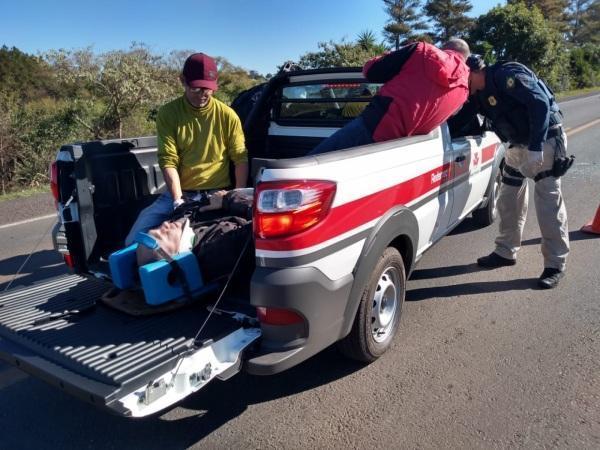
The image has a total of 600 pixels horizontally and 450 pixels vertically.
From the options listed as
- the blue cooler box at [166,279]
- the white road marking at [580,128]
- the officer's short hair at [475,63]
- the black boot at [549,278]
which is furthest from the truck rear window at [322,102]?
the white road marking at [580,128]

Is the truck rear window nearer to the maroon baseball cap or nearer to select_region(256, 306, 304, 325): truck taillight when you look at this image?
the maroon baseball cap

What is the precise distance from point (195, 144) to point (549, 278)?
3255 millimetres

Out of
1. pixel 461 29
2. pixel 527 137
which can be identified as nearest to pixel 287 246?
pixel 527 137

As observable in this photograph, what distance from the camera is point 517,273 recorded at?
4.67 metres

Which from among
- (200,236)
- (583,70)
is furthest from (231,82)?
(583,70)

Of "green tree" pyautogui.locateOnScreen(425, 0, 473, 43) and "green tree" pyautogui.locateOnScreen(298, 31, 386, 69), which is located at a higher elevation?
"green tree" pyautogui.locateOnScreen(425, 0, 473, 43)

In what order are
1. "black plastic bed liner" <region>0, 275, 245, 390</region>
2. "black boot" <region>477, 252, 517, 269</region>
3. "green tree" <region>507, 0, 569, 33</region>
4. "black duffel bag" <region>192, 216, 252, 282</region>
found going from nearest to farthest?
"black plastic bed liner" <region>0, 275, 245, 390</region>, "black duffel bag" <region>192, 216, 252, 282</region>, "black boot" <region>477, 252, 517, 269</region>, "green tree" <region>507, 0, 569, 33</region>

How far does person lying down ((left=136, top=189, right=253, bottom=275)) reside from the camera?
2.96 metres

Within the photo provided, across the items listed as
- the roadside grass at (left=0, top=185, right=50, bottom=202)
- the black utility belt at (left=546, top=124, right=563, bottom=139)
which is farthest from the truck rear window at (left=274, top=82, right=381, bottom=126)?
the roadside grass at (left=0, top=185, right=50, bottom=202)

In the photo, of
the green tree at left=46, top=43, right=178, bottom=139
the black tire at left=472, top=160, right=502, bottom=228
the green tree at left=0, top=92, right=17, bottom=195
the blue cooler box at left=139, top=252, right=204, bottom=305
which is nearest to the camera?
the blue cooler box at left=139, top=252, right=204, bottom=305

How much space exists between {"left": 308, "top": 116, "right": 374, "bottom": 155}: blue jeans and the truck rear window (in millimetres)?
972

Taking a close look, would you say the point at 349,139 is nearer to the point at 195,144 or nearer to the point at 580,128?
the point at 195,144

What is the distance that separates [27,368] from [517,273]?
4066mm

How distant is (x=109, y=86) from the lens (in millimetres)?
13773
